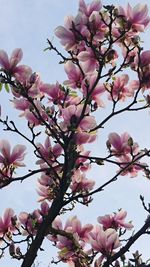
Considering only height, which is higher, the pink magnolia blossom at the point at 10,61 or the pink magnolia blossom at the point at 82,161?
the pink magnolia blossom at the point at 10,61

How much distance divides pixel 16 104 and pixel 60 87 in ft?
1.63

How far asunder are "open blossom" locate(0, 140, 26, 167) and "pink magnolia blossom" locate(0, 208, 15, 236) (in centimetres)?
56

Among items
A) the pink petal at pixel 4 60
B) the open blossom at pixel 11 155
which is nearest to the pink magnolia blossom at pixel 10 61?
the pink petal at pixel 4 60

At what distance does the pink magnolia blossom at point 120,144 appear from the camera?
4930mm

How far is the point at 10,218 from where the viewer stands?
5199 mm

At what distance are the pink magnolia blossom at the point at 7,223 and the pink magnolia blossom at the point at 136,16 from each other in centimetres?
226

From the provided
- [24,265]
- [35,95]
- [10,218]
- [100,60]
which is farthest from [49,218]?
[100,60]

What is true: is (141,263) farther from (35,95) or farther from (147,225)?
(35,95)

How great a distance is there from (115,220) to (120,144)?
796 millimetres

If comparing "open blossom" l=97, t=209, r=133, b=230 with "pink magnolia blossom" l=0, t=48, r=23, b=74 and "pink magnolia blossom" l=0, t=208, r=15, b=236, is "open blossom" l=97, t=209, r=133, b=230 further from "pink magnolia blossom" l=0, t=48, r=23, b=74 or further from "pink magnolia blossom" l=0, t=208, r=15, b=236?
"pink magnolia blossom" l=0, t=48, r=23, b=74

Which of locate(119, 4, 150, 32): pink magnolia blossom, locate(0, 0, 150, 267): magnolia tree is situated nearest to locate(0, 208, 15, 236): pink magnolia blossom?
locate(0, 0, 150, 267): magnolia tree

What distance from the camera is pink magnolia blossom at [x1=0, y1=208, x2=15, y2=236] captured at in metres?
5.20

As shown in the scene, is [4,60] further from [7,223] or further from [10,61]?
[7,223]

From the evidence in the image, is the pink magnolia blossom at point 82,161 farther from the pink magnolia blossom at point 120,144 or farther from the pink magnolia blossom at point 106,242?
the pink magnolia blossom at point 106,242
